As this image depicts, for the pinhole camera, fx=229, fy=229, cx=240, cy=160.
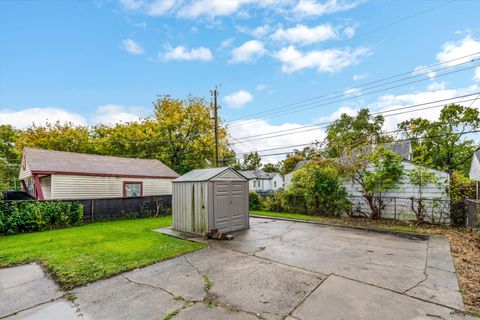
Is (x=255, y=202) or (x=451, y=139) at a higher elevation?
(x=451, y=139)

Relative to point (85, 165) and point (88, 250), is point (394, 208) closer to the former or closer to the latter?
point (88, 250)

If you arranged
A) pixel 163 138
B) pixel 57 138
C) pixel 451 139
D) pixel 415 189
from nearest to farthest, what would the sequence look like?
pixel 415 189 → pixel 163 138 → pixel 57 138 → pixel 451 139

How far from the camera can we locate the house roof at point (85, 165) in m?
11.3

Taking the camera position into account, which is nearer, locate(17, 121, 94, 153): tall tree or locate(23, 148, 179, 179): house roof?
locate(23, 148, 179, 179): house roof

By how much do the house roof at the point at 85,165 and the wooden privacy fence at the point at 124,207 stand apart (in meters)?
2.50

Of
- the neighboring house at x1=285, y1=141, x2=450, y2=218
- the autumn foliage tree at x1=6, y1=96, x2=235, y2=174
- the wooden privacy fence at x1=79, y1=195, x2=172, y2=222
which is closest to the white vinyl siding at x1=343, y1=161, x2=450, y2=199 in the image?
the neighboring house at x1=285, y1=141, x2=450, y2=218

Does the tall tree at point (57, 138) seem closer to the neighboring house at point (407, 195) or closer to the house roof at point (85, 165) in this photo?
the house roof at point (85, 165)

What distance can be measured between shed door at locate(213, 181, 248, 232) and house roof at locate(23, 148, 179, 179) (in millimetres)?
8607

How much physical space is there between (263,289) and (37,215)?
9241 millimetres

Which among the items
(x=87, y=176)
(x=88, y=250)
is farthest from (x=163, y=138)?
(x=88, y=250)

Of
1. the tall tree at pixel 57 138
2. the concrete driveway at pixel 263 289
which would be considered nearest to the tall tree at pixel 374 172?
the concrete driveway at pixel 263 289

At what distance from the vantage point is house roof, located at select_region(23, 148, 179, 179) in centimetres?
1127

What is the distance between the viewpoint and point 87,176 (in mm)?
12273

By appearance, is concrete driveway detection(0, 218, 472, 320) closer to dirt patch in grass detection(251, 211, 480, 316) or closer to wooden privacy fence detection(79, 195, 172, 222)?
dirt patch in grass detection(251, 211, 480, 316)
